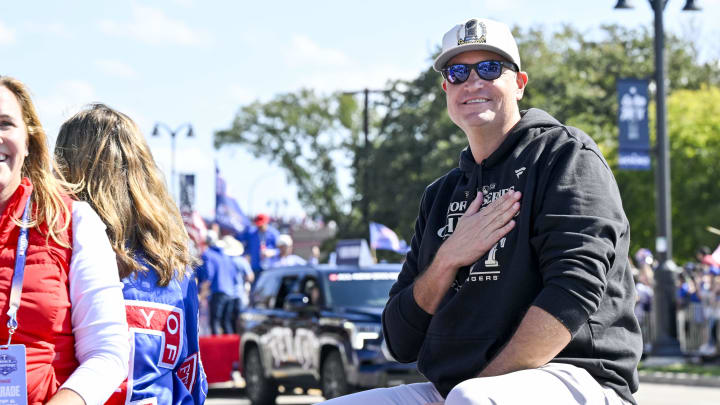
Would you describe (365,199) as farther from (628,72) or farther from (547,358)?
(547,358)

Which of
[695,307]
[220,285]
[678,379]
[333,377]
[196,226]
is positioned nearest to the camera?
[333,377]

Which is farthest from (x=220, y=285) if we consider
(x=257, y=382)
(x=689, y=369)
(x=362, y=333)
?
(x=689, y=369)

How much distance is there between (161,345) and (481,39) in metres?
1.44

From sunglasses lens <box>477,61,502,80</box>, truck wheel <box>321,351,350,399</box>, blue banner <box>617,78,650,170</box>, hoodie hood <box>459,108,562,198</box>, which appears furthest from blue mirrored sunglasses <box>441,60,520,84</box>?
blue banner <box>617,78,650,170</box>

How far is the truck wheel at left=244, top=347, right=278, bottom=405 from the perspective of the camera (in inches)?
604

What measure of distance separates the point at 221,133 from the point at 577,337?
8592 cm

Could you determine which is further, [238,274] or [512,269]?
[238,274]

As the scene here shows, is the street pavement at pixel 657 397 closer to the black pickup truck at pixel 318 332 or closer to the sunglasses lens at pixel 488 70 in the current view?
the black pickup truck at pixel 318 332

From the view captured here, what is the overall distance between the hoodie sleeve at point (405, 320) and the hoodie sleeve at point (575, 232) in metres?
0.50

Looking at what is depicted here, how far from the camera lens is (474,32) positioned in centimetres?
340

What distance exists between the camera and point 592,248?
303 centimetres

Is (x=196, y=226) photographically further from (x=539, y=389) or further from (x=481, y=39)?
(x=539, y=389)

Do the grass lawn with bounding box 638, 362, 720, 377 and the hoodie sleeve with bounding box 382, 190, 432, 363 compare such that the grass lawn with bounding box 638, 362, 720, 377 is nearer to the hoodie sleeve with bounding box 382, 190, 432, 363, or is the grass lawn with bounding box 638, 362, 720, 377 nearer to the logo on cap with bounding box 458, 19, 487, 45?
the hoodie sleeve with bounding box 382, 190, 432, 363

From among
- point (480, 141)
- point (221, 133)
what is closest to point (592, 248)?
point (480, 141)
